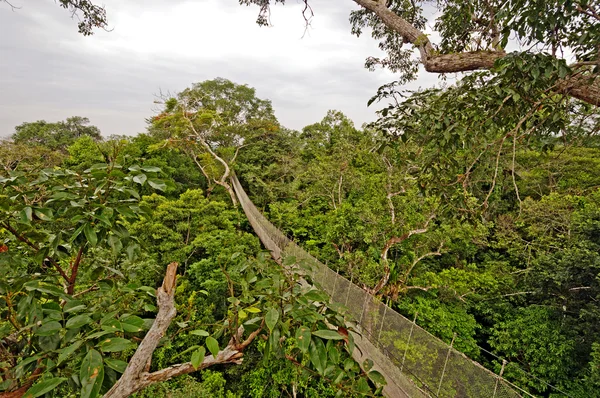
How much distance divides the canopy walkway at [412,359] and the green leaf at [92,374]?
1.40 m

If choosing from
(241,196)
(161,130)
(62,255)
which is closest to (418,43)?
(62,255)

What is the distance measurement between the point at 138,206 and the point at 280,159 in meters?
12.9

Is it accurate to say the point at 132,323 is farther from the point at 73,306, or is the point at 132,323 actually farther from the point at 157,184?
the point at 157,184

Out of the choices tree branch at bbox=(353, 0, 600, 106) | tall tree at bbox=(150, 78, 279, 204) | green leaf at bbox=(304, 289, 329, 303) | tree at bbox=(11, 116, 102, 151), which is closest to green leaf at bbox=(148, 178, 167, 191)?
green leaf at bbox=(304, 289, 329, 303)

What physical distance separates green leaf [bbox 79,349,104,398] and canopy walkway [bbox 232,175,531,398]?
1398 millimetres

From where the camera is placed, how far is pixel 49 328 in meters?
0.72

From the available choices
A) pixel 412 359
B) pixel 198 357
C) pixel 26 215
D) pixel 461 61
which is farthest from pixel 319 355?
pixel 412 359

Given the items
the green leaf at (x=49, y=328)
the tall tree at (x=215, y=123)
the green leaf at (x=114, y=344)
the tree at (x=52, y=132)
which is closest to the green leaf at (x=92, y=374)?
the green leaf at (x=114, y=344)

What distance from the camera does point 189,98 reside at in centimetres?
1230

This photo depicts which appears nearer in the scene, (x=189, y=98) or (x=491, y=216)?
(x=491, y=216)

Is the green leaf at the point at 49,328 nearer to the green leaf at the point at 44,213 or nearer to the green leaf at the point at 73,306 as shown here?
the green leaf at the point at 73,306

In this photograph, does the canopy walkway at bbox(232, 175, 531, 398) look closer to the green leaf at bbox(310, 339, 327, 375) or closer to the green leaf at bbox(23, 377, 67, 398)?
the green leaf at bbox(310, 339, 327, 375)

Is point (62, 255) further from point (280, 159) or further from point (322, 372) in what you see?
point (280, 159)

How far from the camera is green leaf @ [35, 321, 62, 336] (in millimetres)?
704
